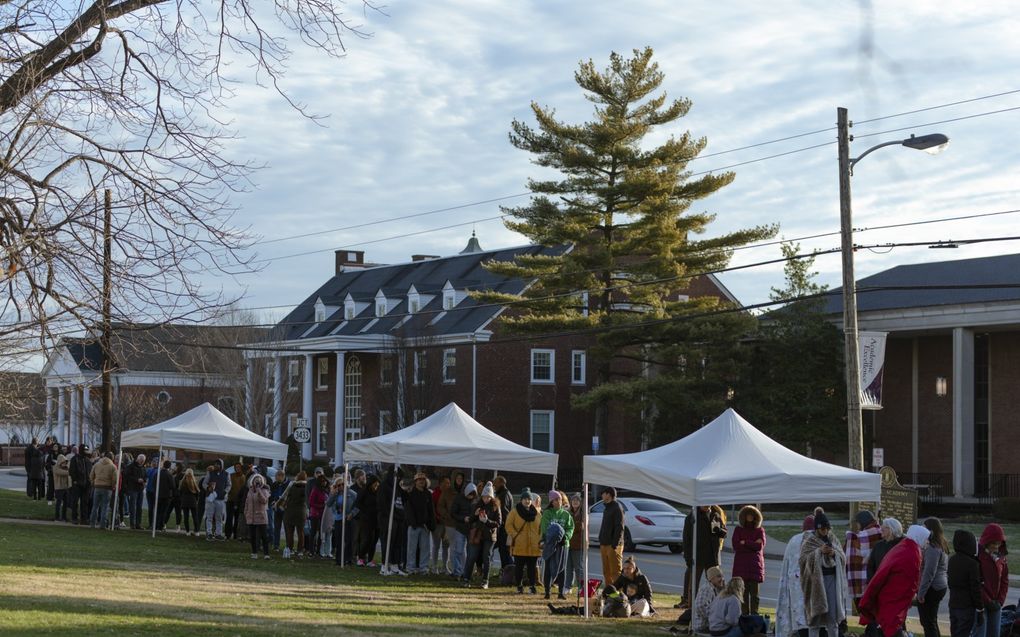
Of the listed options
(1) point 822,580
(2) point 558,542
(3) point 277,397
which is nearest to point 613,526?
(2) point 558,542

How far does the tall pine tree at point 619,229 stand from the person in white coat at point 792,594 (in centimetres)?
3319

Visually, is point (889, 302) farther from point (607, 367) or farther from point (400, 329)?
point (400, 329)

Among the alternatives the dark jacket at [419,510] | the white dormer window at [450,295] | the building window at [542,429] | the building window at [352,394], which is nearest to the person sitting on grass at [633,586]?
the dark jacket at [419,510]

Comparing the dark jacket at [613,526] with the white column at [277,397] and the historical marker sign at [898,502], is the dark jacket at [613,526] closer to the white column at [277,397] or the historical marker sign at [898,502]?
the historical marker sign at [898,502]

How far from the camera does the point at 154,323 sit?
42.8 feet

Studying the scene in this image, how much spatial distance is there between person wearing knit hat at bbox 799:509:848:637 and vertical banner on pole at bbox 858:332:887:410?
408 inches

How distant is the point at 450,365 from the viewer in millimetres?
60750

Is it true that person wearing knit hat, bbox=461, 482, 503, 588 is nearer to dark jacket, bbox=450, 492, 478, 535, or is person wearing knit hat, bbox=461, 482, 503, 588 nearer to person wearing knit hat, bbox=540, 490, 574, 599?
dark jacket, bbox=450, 492, 478, 535

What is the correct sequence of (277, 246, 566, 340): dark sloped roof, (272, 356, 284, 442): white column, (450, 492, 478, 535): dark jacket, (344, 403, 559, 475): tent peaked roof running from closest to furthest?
(450, 492, 478, 535): dark jacket → (344, 403, 559, 475): tent peaked roof → (277, 246, 566, 340): dark sloped roof → (272, 356, 284, 442): white column

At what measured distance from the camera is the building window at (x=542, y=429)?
202ft

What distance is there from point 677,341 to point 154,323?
3832 cm

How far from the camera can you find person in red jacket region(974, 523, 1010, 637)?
14.6 metres

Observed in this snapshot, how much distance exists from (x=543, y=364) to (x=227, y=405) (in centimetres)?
2082

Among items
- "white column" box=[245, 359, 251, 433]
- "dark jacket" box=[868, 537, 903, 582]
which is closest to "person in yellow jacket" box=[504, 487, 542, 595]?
"dark jacket" box=[868, 537, 903, 582]
